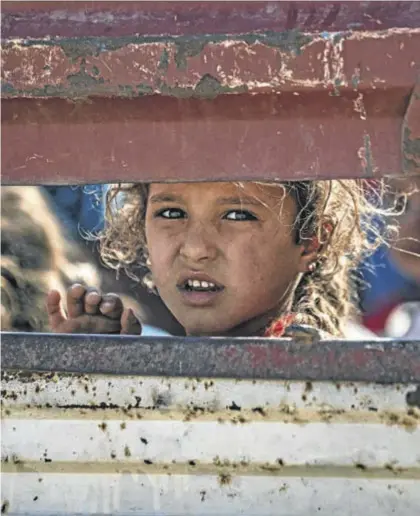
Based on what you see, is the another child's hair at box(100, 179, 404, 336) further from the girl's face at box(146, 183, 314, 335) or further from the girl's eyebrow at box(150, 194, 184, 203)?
the girl's eyebrow at box(150, 194, 184, 203)

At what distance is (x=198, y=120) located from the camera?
4.72 ft

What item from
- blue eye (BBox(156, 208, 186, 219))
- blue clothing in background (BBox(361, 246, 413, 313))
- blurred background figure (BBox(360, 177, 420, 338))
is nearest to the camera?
blue eye (BBox(156, 208, 186, 219))

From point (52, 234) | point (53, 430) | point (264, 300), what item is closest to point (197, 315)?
point (264, 300)

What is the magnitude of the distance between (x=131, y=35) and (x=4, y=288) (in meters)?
2.96

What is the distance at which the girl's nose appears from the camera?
2.31 metres

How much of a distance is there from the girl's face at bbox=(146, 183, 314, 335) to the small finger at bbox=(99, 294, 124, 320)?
0.48 feet

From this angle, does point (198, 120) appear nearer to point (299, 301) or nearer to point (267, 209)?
point (267, 209)

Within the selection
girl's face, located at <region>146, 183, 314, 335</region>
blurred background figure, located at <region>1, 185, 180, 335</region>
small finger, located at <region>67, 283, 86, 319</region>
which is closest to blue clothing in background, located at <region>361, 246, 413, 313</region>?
blurred background figure, located at <region>1, 185, 180, 335</region>

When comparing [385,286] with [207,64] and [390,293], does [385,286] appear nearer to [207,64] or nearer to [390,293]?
[390,293]

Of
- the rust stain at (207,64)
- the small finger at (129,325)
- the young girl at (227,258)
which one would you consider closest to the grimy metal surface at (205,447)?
the rust stain at (207,64)

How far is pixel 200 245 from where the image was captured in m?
2.32

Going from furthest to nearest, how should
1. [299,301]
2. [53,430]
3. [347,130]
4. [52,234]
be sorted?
[52,234] → [299,301] → [53,430] → [347,130]

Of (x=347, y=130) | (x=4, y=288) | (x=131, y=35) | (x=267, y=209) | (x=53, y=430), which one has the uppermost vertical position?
(x=4, y=288)

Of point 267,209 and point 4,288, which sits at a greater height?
point 4,288
